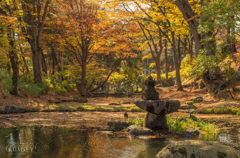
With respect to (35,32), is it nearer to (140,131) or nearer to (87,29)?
(87,29)

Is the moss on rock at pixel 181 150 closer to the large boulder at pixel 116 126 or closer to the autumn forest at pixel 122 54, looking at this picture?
the autumn forest at pixel 122 54

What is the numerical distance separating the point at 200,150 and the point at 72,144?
3183 mm

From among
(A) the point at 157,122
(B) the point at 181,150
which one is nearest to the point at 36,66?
(A) the point at 157,122

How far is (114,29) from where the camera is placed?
17.6m

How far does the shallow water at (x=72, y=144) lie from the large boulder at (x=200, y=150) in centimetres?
108

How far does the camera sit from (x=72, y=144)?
16.7 feet

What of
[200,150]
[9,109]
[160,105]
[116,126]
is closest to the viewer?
[200,150]

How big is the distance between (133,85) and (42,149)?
63.8ft

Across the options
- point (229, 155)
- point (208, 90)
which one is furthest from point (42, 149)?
point (208, 90)

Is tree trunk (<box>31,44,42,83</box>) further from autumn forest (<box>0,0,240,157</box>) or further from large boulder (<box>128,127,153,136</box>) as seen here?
large boulder (<box>128,127,153,136</box>)

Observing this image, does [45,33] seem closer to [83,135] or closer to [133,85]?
[133,85]

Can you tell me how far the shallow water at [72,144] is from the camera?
4332mm

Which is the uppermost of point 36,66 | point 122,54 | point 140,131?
point 122,54

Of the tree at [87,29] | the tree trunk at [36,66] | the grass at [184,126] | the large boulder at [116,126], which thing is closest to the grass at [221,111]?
the grass at [184,126]
